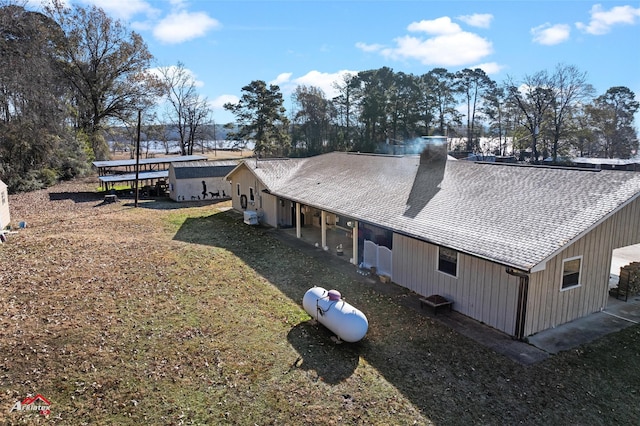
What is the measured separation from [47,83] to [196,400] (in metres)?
40.0

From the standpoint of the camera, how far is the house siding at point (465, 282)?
10562 mm

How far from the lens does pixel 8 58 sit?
35094 millimetres

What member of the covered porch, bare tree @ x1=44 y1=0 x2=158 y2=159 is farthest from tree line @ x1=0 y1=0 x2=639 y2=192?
the covered porch

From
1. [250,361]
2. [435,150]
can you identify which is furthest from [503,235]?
[435,150]

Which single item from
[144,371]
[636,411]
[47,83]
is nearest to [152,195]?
[47,83]

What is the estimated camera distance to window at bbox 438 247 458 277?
11.9 metres

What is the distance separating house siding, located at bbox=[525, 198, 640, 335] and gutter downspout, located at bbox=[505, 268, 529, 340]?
0.15 metres

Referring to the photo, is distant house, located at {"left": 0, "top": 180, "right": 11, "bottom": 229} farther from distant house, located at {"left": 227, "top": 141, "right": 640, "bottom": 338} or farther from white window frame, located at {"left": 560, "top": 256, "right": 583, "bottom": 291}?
white window frame, located at {"left": 560, "top": 256, "right": 583, "bottom": 291}

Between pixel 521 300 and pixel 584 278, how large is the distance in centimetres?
258

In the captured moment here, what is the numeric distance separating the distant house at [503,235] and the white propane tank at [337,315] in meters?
3.12

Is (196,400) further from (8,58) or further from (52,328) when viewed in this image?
(8,58)

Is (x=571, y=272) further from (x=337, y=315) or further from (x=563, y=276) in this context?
(x=337, y=315)

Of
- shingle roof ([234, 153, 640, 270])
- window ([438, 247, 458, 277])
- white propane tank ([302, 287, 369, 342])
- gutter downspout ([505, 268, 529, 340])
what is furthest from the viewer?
window ([438, 247, 458, 277])

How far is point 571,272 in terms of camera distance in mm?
11062
